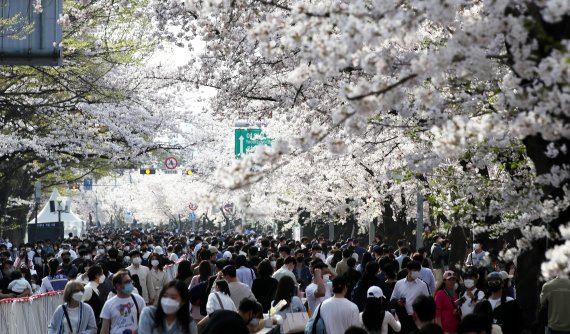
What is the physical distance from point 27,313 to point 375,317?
6.63m

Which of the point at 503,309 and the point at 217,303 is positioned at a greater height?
the point at 217,303

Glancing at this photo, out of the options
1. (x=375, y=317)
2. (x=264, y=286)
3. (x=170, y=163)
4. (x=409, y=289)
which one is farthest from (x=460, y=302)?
(x=170, y=163)

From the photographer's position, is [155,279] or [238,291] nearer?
[238,291]

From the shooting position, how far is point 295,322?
11.7 metres

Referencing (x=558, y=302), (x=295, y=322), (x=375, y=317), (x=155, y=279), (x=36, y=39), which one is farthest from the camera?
(x=36, y=39)

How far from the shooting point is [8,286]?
56.0 ft

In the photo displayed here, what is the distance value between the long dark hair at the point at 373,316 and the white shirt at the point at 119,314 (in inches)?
106

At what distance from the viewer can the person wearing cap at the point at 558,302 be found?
39.2 feet

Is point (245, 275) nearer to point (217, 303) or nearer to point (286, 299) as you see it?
point (286, 299)

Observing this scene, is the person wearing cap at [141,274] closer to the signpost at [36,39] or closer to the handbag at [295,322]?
the signpost at [36,39]

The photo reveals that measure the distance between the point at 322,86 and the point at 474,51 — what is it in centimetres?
906

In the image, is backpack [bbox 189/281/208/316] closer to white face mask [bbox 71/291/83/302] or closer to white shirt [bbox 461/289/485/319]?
white face mask [bbox 71/291/83/302]

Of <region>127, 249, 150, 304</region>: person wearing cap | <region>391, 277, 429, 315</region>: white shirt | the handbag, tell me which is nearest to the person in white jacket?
the handbag

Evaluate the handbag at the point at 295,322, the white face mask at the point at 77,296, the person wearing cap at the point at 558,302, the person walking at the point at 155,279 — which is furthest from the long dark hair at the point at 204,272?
the person wearing cap at the point at 558,302
